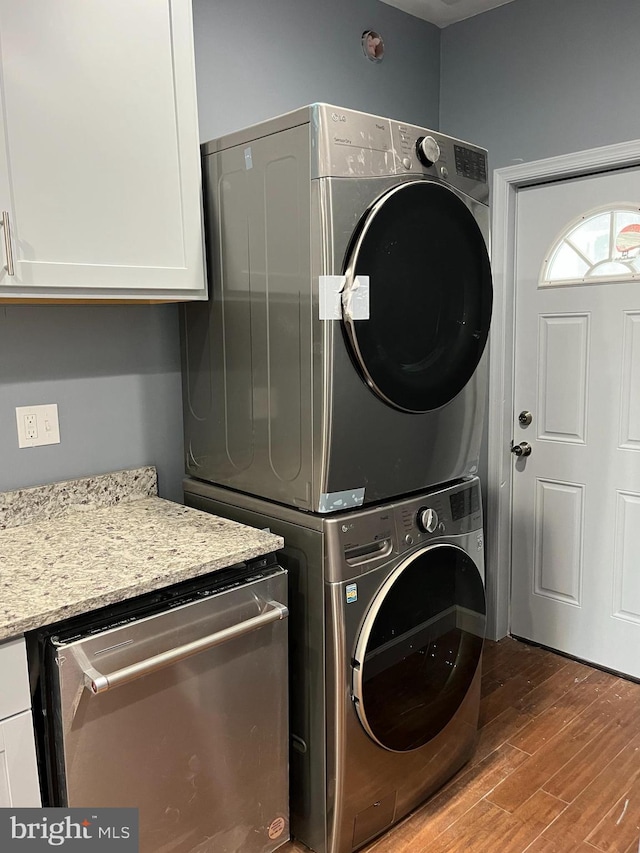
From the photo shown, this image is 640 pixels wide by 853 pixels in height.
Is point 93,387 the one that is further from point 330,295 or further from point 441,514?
point 441,514

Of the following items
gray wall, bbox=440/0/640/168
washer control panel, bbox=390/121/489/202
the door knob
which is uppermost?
gray wall, bbox=440/0/640/168

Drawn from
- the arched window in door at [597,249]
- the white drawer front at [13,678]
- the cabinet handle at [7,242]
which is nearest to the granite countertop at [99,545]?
the white drawer front at [13,678]

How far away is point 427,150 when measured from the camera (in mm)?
1667

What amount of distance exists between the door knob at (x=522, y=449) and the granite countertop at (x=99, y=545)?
1.48 m

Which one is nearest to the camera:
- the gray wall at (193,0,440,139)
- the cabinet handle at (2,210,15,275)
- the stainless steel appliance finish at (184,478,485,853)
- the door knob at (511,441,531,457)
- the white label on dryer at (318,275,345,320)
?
the cabinet handle at (2,210,15,275)

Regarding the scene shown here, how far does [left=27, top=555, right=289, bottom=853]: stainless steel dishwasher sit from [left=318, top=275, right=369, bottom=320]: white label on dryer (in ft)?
2.02

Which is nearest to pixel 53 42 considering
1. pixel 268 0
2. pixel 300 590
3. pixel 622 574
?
pixel 268 0

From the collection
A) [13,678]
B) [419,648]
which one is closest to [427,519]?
[419,648]

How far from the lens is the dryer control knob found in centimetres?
181

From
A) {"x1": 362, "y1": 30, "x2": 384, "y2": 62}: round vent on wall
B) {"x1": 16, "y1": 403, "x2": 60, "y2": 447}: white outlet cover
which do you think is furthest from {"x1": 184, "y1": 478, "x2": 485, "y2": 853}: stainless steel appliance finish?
{"x1": 362, "y1": 30, "x2": 384, "y2": 62}: round vent on wall

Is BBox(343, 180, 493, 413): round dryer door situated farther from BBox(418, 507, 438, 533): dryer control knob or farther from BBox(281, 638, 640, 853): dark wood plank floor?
BBox(281, 638, 640, 853): dark wood plank floor

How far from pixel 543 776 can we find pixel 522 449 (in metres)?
1.23

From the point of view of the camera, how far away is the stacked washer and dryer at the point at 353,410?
1562 millimetres

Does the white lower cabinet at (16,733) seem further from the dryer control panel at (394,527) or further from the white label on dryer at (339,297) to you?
the white label on dryer at (339,297)
